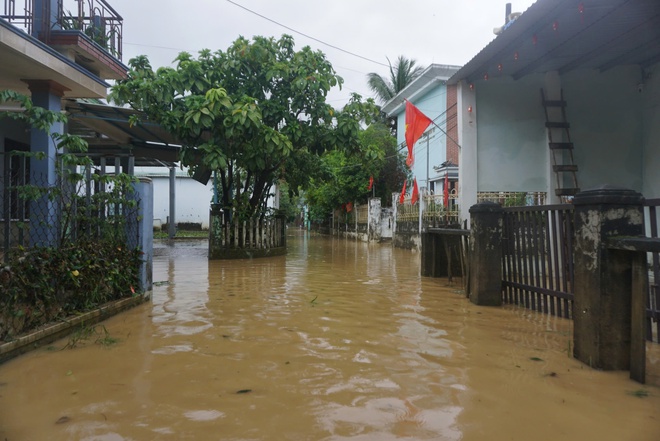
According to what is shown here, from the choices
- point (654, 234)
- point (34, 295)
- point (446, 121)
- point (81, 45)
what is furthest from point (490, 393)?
point (446, 121)

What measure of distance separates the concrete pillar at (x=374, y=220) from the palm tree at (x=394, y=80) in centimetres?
829

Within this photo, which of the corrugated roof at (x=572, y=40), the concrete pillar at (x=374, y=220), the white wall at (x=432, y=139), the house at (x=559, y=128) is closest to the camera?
the corrugated roof at (x=572, y=40)

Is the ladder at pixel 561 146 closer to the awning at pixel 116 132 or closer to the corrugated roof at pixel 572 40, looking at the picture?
the corrugated roof at pixel 572 40

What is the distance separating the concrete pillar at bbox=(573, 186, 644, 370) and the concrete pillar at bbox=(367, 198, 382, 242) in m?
17.8

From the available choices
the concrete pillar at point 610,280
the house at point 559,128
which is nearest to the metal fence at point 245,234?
the house at point 559,128

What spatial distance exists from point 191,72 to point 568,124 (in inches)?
318

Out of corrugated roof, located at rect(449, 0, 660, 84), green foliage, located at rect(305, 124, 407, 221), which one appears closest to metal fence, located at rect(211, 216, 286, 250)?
corrugated roof, located at rect(449, 0, 660, 84)

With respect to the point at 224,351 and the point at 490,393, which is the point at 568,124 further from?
the point at 224,351

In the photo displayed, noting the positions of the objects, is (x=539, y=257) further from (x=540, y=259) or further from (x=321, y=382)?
(x=321, y=382)

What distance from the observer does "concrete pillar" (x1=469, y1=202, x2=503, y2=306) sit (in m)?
5.67

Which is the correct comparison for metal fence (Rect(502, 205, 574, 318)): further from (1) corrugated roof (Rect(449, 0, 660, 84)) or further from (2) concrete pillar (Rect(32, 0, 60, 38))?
(2) concrete pillar (Rect(32, 0, 60, 38))

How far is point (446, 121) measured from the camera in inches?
729

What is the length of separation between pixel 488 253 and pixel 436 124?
1296 centimetres

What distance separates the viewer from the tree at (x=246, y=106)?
10.1 metres
